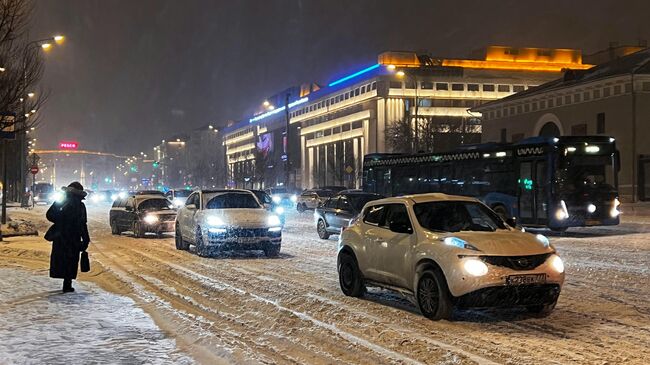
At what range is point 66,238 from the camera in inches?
416

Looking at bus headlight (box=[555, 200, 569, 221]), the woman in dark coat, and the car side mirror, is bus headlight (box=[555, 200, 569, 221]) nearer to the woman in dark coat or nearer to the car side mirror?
the car side mirror

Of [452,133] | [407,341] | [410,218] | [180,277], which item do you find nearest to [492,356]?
[407,341]

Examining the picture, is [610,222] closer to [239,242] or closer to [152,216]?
[239,242]

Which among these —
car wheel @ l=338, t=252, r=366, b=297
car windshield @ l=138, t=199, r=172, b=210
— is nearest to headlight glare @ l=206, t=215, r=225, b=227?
car wheel @ l=338, t=252, r=366, b=297

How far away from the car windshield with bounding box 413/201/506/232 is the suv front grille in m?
0.95

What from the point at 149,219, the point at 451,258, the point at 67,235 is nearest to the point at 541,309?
the point at 451,258

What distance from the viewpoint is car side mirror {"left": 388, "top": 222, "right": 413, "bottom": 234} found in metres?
9.27

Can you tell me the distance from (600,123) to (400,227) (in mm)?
40280

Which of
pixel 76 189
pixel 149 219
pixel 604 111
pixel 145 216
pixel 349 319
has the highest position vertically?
pixel 604 111

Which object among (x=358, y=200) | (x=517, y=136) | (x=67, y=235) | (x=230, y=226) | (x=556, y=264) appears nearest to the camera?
(x=556, y=264)

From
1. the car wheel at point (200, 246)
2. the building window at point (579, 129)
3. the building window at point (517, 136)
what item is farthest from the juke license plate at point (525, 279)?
the building window at point (517, 136)

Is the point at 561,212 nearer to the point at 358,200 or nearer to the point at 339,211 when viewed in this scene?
the point at 358,200

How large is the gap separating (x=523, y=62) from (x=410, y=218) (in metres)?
94.8

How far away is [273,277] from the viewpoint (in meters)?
13.0
